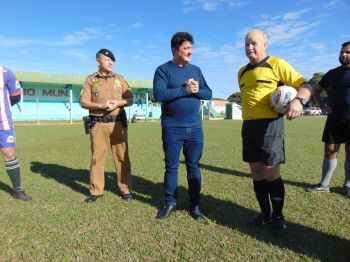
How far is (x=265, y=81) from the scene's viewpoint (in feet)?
12.5

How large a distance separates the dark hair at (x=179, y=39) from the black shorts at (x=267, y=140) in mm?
1305

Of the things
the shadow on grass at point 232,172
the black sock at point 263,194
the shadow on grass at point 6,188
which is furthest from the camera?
the shadow on grass at point 232,172

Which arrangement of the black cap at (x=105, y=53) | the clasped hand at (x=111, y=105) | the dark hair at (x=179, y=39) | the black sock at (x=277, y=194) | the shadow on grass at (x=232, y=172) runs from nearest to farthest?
the black sock at (x=277, y=194), the dark hair at (x=179, y=39), the clasped hand at (x=111, y=105), the black cap at (x=105, y=53), the shadow on grass at (x=232, y=172)

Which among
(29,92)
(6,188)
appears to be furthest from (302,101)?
(29,92)

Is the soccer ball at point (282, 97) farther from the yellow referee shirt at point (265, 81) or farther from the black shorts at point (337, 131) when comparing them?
the black shorts at point (337, 131)

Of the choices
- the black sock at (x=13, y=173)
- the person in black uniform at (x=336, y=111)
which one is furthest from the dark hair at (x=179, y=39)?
the black sock at (x=13, y=173)

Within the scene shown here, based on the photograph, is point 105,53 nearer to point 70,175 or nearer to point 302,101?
point 302,101

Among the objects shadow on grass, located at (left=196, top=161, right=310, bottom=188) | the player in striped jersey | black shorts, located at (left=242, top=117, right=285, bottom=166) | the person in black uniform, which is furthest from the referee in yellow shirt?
the player in striped jersey

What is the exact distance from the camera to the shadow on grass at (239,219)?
3.46m

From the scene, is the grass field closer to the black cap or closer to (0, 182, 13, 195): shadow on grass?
(0, 182, 13, 195): shadow on grass

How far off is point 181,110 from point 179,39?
2.93ft

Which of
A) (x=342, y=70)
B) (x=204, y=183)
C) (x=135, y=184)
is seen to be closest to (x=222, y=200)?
(x=204, y=183)

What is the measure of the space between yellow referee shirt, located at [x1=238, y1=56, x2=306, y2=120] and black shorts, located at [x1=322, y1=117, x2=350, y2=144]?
7.18ft

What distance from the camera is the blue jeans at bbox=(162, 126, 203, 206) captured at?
14.8 ft
